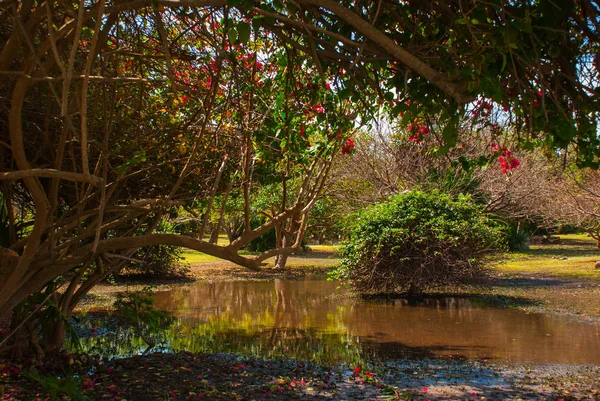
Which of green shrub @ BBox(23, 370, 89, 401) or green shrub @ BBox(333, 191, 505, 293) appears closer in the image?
green shrub @ BBox(23, 370, 89, 401)

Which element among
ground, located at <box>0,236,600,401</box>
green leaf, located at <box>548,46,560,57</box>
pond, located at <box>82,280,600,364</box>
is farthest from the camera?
pond, located at <box>82,280,600,364</box>

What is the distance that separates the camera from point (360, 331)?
32.4 ft

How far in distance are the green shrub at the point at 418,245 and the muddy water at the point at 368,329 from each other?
605 millimetres

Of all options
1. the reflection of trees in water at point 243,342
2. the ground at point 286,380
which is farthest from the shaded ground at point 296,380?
the reflection of trees in water at point 243,342

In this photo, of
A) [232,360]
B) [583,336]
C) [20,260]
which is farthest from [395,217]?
[20,260]

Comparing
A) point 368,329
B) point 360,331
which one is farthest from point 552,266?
point 360,331

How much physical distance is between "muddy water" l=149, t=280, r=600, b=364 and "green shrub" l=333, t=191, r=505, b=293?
1.98 feet

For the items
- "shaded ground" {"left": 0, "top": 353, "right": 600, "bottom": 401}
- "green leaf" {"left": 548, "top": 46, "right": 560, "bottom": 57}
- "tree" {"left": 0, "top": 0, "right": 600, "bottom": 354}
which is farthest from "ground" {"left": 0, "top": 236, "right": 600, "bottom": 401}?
"green leaf" {"left": 548, "top": 46, "right": 560, "bottom": 57}

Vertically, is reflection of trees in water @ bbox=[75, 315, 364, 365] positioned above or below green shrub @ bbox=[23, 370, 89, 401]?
below

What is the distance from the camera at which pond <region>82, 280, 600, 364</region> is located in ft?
26.9

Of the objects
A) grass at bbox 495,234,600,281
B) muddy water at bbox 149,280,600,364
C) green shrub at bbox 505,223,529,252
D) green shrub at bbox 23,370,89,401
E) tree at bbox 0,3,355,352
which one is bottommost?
muddy water at bbox 149,280,600,364

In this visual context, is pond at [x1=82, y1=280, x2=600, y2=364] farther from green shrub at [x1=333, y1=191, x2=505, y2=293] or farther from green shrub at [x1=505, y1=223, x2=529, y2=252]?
green shrub at [x1=505, y1=223, x2=529, y2=252]

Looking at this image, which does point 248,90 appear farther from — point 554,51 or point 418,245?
point 418,245

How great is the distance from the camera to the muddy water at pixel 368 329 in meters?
8.29
